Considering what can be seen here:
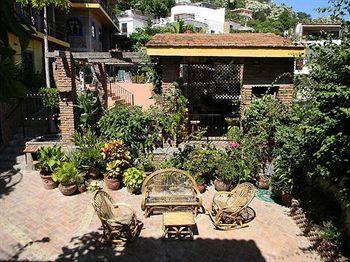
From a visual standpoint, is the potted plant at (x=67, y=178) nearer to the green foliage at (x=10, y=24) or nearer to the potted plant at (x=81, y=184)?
the potted plant at (x=81, y=184)

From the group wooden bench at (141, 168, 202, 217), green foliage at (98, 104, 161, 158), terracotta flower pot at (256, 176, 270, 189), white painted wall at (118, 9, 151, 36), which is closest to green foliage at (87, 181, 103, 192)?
green foliage at (98, 104, 161, 158)

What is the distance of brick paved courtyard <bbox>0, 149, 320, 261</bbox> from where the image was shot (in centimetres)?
613

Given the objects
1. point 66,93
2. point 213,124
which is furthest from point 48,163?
point 213,124

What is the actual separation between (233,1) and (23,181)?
120783 millimetres

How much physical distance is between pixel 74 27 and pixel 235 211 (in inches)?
938

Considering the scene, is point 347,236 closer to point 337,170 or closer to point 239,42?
point 337,170

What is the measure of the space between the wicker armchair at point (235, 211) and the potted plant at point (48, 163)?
184 inches

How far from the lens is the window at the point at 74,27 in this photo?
25984mm

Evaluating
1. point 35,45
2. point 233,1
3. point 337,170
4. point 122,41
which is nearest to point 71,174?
point 337,170

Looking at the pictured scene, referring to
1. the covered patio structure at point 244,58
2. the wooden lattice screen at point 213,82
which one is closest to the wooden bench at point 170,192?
the covered patio structure at point 244,58

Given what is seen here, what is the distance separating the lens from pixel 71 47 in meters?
26.4

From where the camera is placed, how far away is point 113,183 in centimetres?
894

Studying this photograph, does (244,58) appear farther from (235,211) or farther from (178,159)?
(235,211)

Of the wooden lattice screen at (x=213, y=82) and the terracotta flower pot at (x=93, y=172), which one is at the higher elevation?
the wooden lattice screen at (x=213, y=82)
